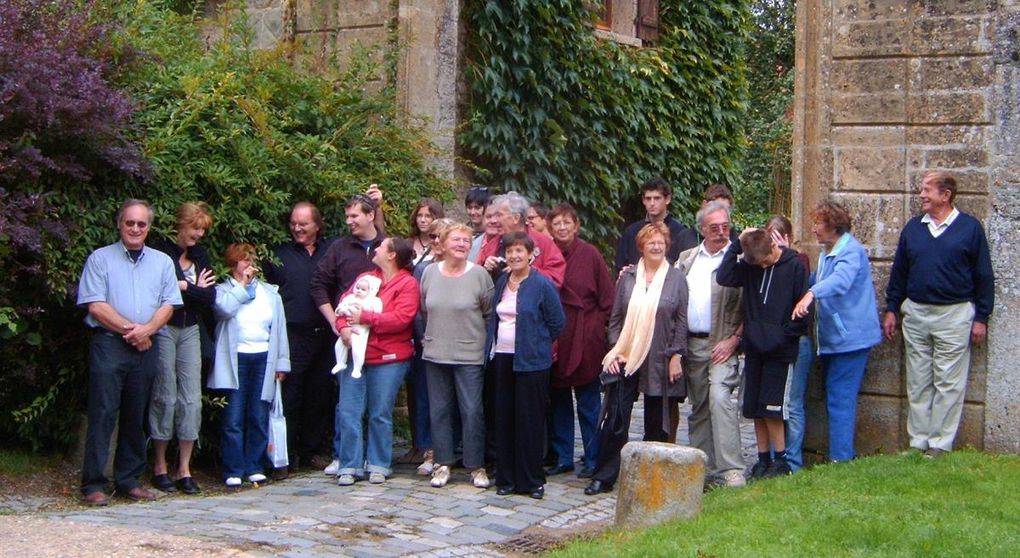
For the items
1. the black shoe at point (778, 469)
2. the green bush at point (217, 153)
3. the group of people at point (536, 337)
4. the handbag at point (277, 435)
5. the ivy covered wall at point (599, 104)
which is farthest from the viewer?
the ivy covered wall at point (599, 104)

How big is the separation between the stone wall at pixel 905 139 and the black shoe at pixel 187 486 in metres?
4.23

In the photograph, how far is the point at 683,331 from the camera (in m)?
8.58

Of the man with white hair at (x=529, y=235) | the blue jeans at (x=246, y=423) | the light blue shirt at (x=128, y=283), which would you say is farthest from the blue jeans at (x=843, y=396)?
the light blue shirt at (x=128, y=283)

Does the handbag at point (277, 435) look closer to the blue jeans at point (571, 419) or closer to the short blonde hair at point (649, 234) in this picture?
the blue jeans at point (571, 419)

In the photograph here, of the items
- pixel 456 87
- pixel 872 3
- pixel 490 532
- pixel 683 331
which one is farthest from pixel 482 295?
pixel 456 87

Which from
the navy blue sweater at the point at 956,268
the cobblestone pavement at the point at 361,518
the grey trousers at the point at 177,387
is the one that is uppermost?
the navy blue sweater at the point at 956,268

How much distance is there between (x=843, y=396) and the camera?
8.71 metres

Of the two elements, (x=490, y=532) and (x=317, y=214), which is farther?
(x=317, y=214)

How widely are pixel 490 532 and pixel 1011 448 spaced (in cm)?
362

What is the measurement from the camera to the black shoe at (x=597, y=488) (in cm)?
845

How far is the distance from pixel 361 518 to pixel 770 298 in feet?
9.83

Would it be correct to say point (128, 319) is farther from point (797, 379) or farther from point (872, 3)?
point (872, 3)

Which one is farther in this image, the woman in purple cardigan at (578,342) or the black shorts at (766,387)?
the woman in purple cardigan at (578,342)

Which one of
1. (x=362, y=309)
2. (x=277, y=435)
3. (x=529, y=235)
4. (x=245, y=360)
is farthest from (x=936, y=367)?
(x=245, y=360)
